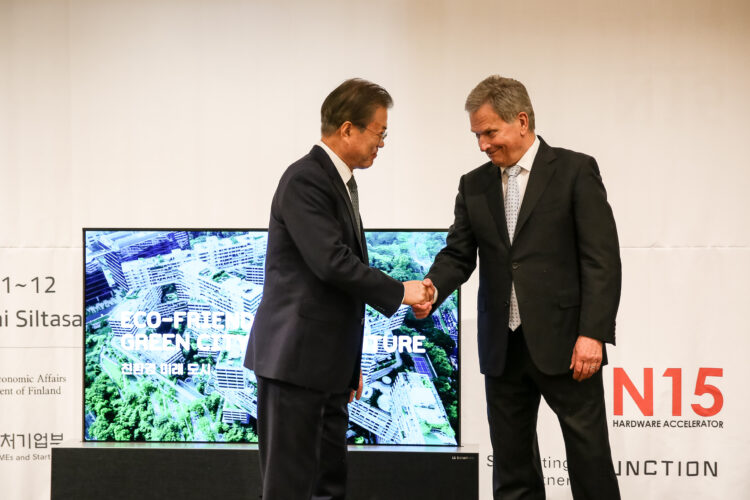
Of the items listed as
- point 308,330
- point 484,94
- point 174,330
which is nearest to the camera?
point 308,330

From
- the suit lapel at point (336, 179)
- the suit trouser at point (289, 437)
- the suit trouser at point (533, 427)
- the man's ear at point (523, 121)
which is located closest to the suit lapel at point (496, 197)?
the man's ear at point (523, 121)

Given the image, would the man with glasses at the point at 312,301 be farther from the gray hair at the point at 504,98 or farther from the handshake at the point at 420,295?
the gray hair at the point at 504,98

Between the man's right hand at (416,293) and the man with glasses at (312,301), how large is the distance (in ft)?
0.45

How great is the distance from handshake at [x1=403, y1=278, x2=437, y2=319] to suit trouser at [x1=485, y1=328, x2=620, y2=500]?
13.6 inches

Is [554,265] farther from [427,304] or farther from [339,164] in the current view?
[339,164]

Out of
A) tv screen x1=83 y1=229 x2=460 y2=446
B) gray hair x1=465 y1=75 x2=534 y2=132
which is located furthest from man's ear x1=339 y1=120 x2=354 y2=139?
tv screen x1=83 y1=229 x2=460 y2=446

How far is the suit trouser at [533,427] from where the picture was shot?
222 cm

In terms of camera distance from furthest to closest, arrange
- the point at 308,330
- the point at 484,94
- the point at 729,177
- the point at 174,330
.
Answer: the point at 729,177
the point at 174,330
the point at 484,94
the point at 308,330

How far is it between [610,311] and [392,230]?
1.22 meters

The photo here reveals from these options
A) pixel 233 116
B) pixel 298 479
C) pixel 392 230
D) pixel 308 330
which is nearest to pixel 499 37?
pixel 392 230

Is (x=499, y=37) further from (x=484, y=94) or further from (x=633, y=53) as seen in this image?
(x=484, y=94)

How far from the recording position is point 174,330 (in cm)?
319

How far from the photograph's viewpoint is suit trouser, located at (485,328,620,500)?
7.28ft

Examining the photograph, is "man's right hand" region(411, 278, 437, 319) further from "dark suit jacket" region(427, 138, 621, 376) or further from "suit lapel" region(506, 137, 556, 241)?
"suit lapel" region(506, 137, 556, 241)
